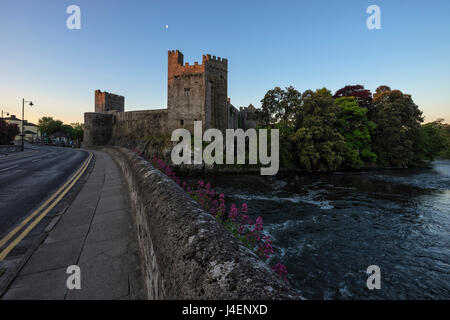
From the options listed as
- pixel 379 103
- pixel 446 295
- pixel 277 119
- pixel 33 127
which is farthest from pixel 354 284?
pixel 33 127

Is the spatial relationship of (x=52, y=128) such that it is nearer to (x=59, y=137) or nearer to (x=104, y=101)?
(x=59, y=137)

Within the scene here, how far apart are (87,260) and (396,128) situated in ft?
157

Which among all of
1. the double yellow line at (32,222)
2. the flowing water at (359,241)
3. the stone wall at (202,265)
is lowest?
the flowing water at (359,241)

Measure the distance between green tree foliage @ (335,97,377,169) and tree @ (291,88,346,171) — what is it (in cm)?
423

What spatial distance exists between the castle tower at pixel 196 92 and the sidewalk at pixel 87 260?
34.8m

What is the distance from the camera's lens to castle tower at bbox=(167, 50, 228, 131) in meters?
38.9

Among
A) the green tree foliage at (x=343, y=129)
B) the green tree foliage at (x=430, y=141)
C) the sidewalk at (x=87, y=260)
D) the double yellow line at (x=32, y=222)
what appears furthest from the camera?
the green tree foliage at (x=430, y=141)

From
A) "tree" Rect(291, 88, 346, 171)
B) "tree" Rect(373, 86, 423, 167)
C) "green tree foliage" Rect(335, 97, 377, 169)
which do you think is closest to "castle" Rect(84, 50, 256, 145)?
"tree" Rect(291, 88, 346, 171)

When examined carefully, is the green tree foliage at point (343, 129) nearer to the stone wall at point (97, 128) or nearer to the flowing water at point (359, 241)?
the flowing water at point (359, 241)

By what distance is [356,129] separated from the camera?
122 ft

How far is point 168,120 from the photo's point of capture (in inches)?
1639

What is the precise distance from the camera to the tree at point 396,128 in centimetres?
3738

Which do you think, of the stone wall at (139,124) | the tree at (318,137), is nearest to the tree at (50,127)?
the stone wall at (139,124)

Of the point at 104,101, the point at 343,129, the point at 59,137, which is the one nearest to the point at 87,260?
the point at 343,129
